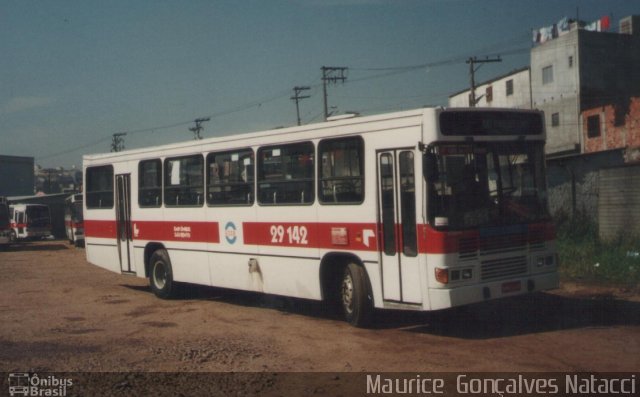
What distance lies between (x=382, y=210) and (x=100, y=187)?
9.33 meters

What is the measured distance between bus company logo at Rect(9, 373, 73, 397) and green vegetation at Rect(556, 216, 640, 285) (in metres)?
10.6

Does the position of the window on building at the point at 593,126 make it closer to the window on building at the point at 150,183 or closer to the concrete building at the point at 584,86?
the concrete building at the point at 584,86

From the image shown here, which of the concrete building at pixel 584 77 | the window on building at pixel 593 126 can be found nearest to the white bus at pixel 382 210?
the window on building at pixel 593 126

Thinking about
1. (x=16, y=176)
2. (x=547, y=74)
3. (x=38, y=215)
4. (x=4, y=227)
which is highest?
(x=547, y=74)

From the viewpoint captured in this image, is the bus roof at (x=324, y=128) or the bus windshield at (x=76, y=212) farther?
the bus windshield at (x=76, y=212)

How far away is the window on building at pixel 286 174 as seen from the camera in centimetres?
1123

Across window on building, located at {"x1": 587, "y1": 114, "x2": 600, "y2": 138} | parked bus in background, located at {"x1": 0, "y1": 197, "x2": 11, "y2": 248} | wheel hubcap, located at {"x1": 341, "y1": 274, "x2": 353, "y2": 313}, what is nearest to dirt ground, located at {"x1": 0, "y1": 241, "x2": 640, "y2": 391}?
wheel hubcap, located at {"x1": 341, "y1": 274, "x2": 353, "y2": 313}

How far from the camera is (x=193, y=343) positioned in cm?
980

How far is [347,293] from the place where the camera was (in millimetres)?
10773

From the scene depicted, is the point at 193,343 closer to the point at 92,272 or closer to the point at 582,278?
the point at 582,278

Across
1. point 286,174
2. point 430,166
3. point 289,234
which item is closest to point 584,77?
point 286,174

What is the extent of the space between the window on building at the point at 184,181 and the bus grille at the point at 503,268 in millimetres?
6365

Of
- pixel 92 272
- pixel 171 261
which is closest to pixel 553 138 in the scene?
pixel 92 272

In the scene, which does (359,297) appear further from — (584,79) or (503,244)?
(584,79)
